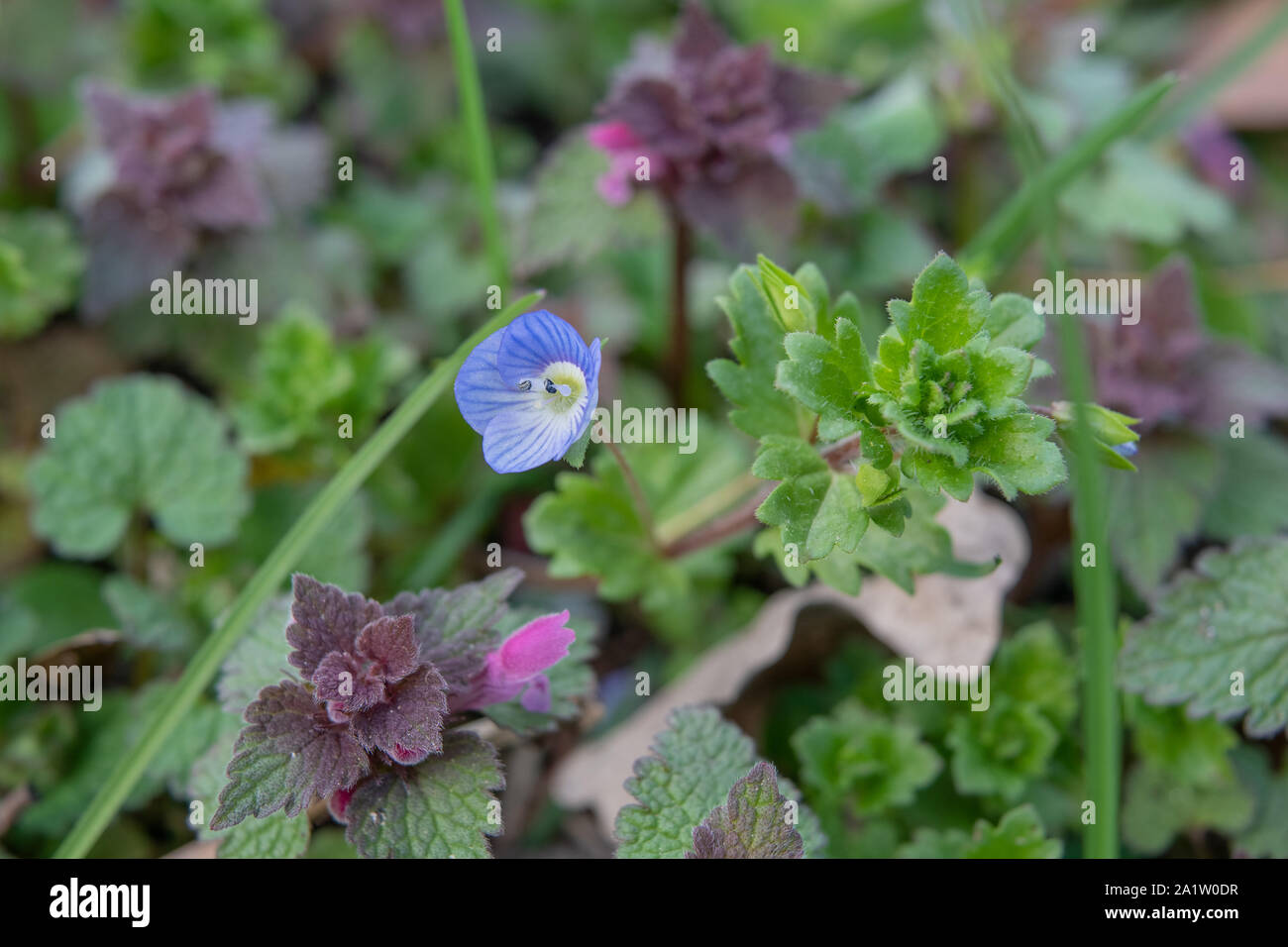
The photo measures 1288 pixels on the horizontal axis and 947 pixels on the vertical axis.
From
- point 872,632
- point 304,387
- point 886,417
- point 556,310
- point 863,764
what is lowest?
point 863,764

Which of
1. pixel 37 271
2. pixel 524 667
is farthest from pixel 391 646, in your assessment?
pixel 37 271

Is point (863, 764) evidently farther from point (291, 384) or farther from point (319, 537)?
point (291, 384)

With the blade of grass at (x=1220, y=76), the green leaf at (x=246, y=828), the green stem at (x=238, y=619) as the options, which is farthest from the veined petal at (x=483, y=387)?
the blade of grass at (x=1220, y=76)

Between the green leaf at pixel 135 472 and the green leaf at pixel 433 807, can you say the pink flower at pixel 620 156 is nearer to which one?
the green leaf at pixel 135 472

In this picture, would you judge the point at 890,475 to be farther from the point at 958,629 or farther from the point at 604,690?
the point at 604,690

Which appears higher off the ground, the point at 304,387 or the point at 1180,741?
the point at 304,387
